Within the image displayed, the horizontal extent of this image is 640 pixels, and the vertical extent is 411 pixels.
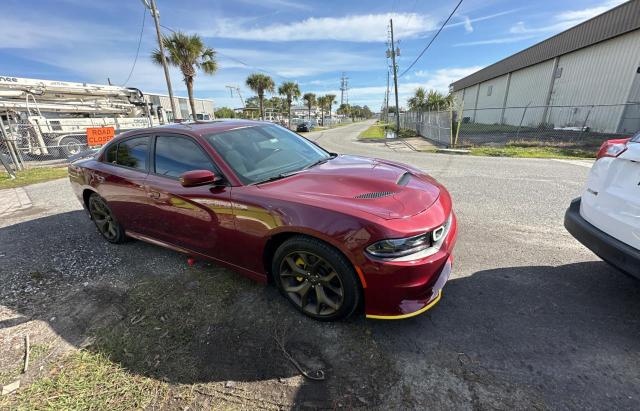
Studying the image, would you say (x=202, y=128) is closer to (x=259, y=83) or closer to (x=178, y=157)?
(x=178, y=157)

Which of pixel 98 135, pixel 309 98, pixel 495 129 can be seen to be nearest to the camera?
pixel 98 135

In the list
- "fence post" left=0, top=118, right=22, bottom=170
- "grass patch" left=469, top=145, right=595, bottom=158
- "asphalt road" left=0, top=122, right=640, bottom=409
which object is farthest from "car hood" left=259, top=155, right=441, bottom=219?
"fence post" left=0, top=118, right=22, bottom=170

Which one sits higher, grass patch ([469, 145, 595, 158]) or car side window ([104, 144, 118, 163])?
car side window ([104, 144, 118, 163])

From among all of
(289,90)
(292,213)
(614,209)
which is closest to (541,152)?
(614,209)

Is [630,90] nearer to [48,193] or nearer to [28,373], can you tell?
[28,373]

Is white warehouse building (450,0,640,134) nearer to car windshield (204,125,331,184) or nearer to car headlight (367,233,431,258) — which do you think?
car windshield (204,125,331,184)

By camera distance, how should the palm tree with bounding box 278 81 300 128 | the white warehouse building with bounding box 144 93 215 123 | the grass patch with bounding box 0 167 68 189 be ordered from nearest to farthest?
1. the grass patch with bounding box 0 167 68 189
2. the white warehouse building with bounding box 144 93 215 123
3. the palm tree with bounding box 278 81 300 128

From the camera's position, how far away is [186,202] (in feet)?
8.86

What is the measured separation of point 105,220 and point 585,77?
23.8m

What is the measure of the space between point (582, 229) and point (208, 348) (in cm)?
313

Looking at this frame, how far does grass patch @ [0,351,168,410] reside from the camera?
1.77 metres

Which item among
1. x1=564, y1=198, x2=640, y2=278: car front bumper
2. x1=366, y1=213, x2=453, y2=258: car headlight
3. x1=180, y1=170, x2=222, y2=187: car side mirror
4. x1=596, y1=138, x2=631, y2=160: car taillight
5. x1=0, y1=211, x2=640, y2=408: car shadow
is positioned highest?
x1=596, y1=138, x2=631, y2=160: car taillight

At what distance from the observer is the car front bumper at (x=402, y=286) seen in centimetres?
191

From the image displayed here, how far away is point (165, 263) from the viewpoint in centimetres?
336
